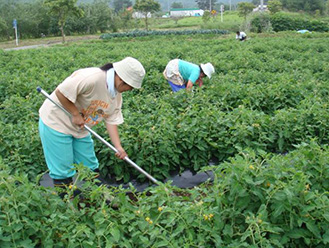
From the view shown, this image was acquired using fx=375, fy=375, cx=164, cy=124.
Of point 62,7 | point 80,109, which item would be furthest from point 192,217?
point 62,7

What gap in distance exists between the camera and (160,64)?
10.1m

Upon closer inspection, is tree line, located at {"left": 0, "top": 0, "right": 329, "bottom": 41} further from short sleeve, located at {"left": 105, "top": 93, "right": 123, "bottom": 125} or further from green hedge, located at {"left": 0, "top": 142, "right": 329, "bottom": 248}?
green hedge, located at {"left": 0, "top": 142, "right": 329, "bottom": 248}

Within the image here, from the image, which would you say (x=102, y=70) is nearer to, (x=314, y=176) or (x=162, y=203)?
(x=162, y=203)

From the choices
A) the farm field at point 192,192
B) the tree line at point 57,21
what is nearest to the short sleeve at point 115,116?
the farm field at point 192,192

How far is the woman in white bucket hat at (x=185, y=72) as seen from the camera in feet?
21.7

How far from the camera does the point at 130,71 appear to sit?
3.37 meters

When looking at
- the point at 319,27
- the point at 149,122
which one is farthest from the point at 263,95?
the point at 319,27

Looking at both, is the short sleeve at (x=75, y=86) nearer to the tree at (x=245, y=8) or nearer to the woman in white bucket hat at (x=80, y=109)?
the woman in white bucket hat at (x=80, y=109)

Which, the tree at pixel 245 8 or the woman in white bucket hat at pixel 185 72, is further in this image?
the tree at pixel 245 8

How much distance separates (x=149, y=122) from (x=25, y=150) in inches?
62.2

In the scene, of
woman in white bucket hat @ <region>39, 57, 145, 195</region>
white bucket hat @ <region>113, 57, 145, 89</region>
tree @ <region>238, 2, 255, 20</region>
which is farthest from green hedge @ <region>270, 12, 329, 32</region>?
white bucket hat @ <region>113, 57, 145, 89</region>

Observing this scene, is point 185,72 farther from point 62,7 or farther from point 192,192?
point 62,7

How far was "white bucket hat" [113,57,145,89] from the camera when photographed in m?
3.37

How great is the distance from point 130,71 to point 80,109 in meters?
0.71
